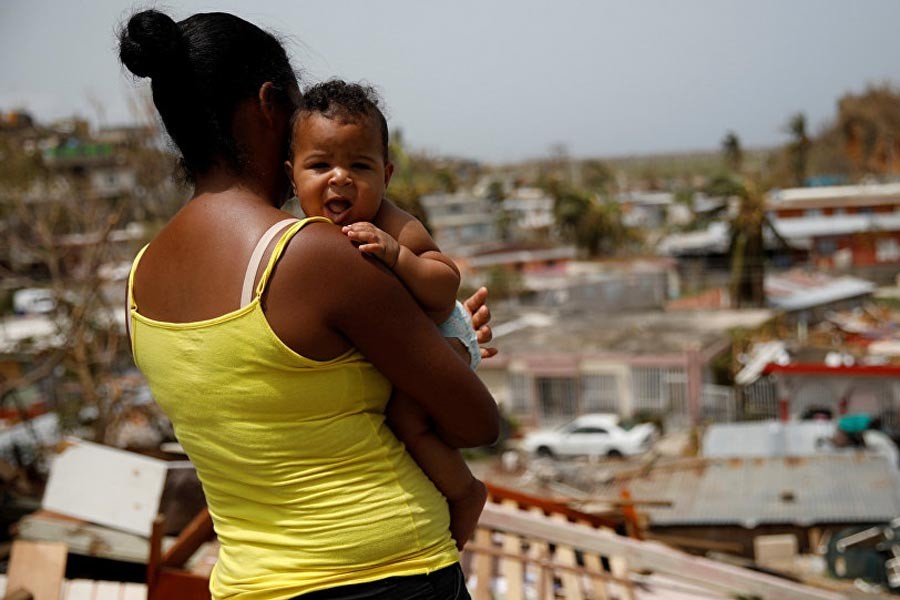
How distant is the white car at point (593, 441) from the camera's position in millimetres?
18047

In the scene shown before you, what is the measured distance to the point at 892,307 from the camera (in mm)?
27922

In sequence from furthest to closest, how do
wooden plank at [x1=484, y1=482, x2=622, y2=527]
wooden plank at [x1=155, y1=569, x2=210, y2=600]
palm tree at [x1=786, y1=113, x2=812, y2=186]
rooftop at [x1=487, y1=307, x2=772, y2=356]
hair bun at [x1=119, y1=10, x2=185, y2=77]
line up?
palm tree at [x1=786, y1=113, x2=812, y2=186] → rooftop at [x1=487, y1=307, x2=772, y2=356] → wooden plank at [x1=484, y1=482, x2=622, y2=527] → wooden plank at [x1=155, y1=569, x2=210, y2=600] → hair bun at [x1=119, y1=10, x2=185, y2=77]

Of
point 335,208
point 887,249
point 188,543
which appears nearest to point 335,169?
point 335,208

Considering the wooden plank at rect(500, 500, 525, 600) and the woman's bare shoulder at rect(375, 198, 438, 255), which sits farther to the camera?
the wooden plank at rect(500, 500, 525, 600)

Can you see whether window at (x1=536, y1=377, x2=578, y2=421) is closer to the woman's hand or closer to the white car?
the white car

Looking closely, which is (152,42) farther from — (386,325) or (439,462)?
(439,462)

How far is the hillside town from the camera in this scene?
3.36 m

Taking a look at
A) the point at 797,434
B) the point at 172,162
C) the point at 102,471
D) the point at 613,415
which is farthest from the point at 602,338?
the point at 172,162

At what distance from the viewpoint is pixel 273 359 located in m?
1.24

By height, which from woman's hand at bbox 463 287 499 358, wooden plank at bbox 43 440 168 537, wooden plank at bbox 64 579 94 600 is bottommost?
wooden plank at bbox 64 579 94 600

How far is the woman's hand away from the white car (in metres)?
16.7

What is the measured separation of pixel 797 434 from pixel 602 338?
948cm

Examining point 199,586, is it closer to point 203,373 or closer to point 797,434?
point 203,373

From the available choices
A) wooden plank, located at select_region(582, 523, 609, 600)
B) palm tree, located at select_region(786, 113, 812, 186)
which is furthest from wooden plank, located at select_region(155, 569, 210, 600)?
palm tree, located at select_region(786, 113, 812, 186)
